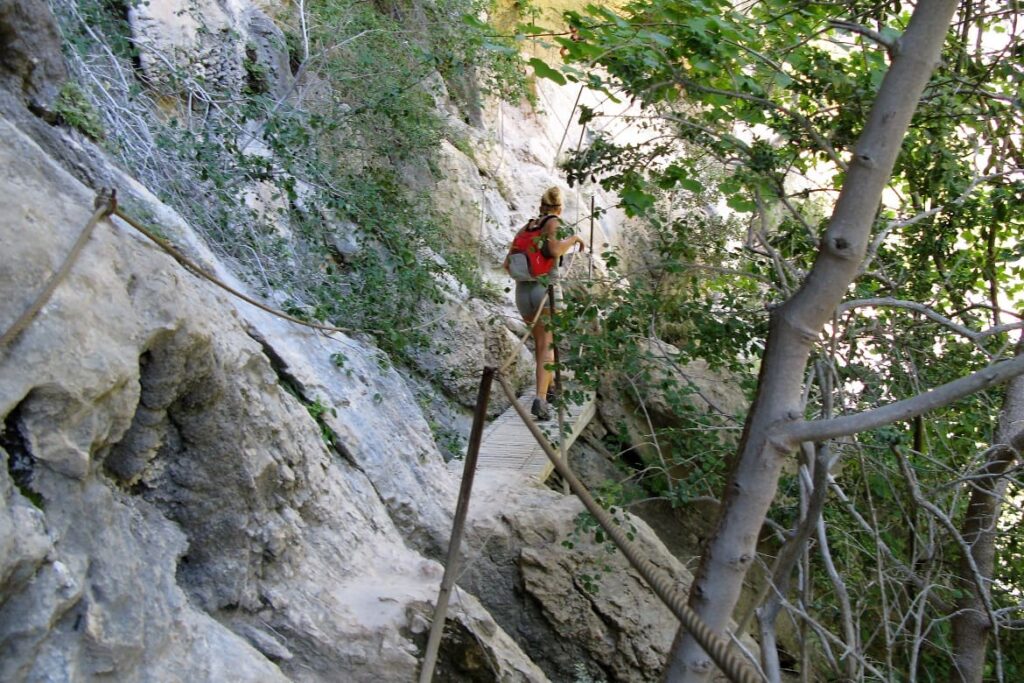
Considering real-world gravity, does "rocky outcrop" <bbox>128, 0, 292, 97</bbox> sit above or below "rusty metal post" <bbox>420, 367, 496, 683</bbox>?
above

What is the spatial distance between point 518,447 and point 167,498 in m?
4.27

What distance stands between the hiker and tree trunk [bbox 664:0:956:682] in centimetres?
389

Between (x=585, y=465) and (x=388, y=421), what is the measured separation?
410cm

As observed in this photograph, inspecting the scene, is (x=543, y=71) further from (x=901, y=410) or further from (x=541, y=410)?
(x=541, y=410)

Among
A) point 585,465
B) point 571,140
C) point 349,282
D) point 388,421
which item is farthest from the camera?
point 571,140

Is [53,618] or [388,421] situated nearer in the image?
[53,618]

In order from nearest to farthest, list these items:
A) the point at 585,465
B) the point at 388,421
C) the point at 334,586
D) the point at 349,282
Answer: the point at 334,586
the point at 388,421
the point at 349,282
the point at 585,465

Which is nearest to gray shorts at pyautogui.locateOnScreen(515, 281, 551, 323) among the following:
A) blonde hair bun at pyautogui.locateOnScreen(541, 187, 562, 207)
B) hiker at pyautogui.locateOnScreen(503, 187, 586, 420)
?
hiker at pyautogui.locateOnScreen(503, 187, 586, 420)

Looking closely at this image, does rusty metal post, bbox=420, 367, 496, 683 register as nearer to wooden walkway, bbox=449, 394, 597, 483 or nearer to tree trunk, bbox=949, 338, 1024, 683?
wooden walkway, bbox=449, 394, 597, 483

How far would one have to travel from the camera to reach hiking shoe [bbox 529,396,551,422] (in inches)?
318

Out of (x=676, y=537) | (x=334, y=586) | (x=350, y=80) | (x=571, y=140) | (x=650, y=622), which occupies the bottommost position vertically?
(x=334, y=586)

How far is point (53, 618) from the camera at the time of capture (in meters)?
2.68

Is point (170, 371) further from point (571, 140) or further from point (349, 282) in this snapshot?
point (571, 140)

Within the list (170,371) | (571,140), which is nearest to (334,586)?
(170,371)
